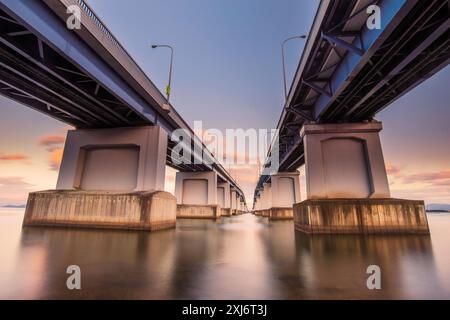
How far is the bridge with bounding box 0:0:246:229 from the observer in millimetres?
9961

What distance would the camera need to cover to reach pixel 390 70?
38.1 feet

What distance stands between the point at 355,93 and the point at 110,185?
21309 millimetres

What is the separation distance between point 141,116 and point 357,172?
18.6 m

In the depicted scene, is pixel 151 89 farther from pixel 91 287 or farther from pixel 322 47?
pixel 91 287

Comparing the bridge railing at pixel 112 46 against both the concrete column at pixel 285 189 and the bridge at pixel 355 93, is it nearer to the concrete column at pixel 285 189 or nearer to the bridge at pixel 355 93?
the bridge at pixel 355 93

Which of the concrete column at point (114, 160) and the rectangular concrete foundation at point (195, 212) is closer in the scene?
the concrete column at point (114, 160)

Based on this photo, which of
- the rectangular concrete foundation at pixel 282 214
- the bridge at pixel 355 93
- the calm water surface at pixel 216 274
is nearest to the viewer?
the calm water surface at pixel 216 274

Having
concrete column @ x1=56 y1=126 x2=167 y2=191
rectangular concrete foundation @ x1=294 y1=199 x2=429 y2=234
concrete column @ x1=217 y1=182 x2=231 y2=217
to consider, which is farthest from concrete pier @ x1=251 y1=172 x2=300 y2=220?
concrete column @ x1=56 y1=126 x2=167 y2=191

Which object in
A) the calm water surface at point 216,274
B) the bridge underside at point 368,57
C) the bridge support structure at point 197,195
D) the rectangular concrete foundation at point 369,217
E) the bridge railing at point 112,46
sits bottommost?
the calm water surface at point 216,274

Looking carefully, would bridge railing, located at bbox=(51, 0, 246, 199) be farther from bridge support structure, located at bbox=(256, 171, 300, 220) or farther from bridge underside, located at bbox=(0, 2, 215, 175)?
bridge support structure, located at bbox=(256, 171, 300, 220)

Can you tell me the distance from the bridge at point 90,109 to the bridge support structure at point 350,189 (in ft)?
41.2

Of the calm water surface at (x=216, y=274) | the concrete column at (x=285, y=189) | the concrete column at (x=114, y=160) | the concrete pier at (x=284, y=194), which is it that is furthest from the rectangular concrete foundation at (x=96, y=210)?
the concrete column at (x=285, y=189)

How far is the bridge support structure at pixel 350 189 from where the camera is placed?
15.1 metres
